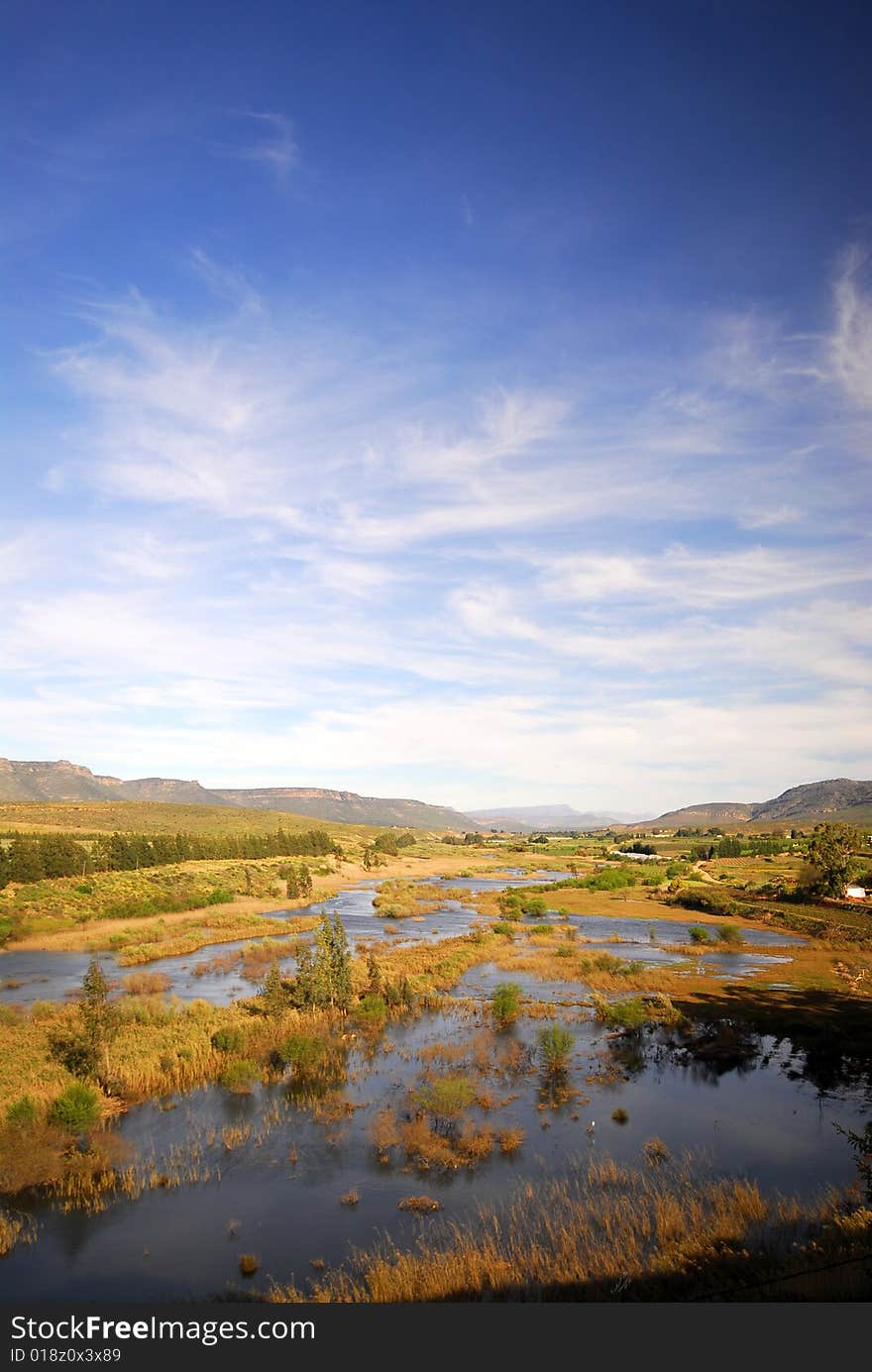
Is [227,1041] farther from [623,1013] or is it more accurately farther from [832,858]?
[832,858]

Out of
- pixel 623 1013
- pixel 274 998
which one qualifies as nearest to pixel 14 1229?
pixel 274 998

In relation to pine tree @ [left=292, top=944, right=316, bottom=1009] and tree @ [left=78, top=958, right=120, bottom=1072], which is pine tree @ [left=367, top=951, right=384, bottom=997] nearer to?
pine tree @ [left=292, top=944, right=316, bottom=1009]

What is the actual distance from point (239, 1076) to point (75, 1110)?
6107 millimetres

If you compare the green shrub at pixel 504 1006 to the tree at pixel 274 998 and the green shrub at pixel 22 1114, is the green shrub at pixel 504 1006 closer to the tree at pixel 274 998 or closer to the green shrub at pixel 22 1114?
the tree at pixel 274 998

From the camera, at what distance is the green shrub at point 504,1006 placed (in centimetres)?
3306

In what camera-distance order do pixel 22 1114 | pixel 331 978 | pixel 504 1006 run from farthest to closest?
pixel 331 978, pixel 504 1006, pixel 22 1114

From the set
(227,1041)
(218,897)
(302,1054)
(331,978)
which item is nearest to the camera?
(302,1054)

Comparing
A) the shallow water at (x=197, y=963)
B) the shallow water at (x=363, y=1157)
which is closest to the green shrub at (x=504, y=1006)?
the shallow water at (x=363, y=1157)

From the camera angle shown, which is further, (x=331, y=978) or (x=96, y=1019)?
(x=331, y=978)

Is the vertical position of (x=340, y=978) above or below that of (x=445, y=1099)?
above

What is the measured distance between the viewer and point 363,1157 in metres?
20.7

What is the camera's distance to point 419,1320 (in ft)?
31.6

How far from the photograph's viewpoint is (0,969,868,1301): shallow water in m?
15.7

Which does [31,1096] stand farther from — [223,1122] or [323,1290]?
[323,1290]
